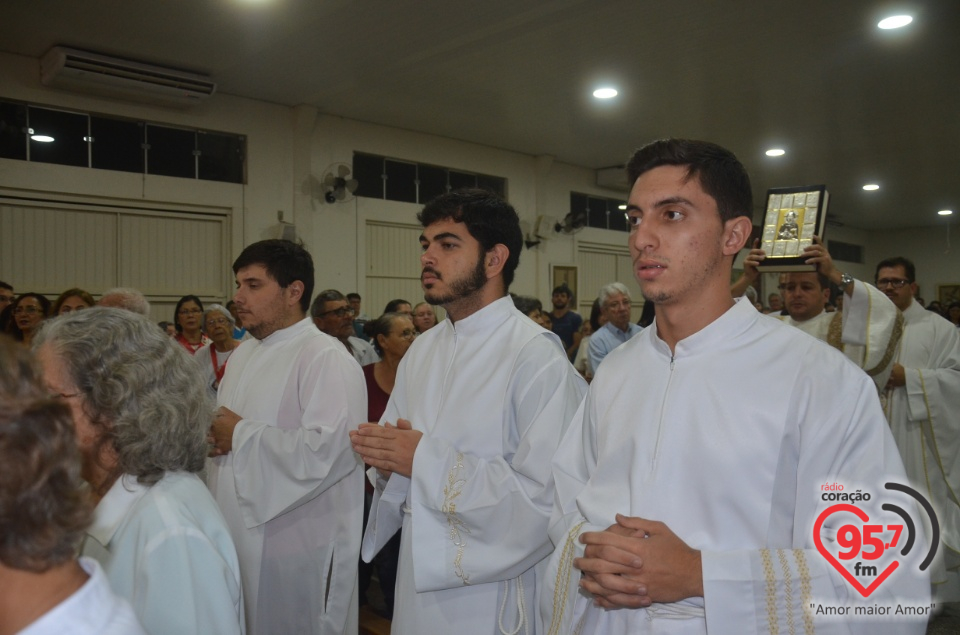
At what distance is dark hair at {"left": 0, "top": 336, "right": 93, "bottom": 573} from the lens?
2.56ft

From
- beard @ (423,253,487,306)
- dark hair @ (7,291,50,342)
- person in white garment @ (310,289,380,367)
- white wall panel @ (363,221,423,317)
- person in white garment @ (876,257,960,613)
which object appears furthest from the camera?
white wall panel @ (363,221,423,317)

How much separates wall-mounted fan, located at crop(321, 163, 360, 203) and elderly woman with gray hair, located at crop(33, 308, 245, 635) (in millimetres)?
7265

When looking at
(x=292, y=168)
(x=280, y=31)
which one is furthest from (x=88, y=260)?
(x=280, y=31)

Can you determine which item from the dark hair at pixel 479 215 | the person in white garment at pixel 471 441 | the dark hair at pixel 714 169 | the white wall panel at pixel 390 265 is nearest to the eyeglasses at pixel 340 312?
the person in white garment at pixel 471 441

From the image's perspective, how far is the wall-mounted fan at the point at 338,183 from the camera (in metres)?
8.59

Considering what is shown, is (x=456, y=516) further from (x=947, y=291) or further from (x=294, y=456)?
(x=947, y=291)

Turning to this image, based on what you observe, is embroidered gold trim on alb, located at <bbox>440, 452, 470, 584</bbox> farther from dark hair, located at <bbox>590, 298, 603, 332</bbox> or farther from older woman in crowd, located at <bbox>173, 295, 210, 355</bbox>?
dark hair, located at <bbox>590, 298, 603, 332</bbox>

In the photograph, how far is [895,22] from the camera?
6.22 m

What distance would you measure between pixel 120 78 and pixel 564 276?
23.3 feet

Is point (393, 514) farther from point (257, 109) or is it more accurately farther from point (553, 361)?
point (257, 109)

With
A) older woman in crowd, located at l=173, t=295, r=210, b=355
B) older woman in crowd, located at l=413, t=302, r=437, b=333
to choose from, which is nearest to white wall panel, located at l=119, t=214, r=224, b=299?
older woman in crowd, located at l=173, t=295, r=210, b=355

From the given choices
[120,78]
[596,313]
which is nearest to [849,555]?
[596,313]

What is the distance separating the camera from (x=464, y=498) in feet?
6.66

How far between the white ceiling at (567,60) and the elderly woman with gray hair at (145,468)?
16.2 ft
